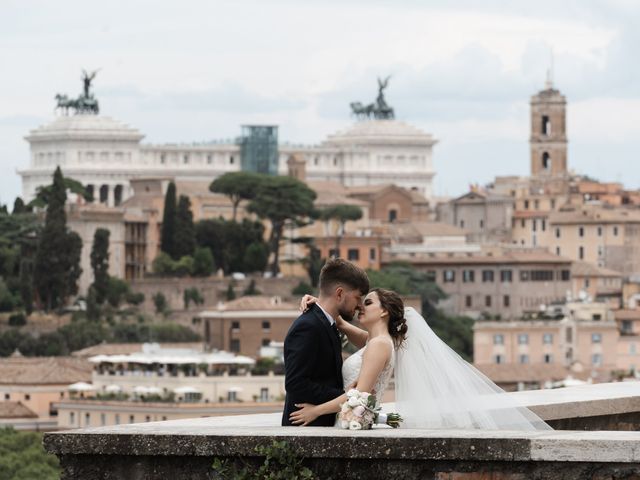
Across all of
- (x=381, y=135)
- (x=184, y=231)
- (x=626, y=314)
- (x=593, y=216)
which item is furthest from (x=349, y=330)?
(x=381, y=135)

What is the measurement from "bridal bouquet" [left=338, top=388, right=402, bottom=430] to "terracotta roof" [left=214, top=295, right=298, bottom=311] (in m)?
71.5

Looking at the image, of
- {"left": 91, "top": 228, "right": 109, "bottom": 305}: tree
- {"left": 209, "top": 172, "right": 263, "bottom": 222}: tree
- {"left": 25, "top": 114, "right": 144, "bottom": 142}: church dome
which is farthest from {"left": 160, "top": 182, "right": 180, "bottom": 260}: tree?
{"left": 25, "top": 114, "right": 144, "bottom": 142}: church dome

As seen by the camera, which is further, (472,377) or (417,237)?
(417,237)

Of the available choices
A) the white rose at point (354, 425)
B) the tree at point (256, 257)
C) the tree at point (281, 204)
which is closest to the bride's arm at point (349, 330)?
the white rose at point (354, 425)

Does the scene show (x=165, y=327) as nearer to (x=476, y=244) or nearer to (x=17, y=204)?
(x=17, y=204)

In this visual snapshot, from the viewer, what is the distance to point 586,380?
7406 centimetres

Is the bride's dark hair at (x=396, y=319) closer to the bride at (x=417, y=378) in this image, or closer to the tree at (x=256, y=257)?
the bride at (x=417, y=378)

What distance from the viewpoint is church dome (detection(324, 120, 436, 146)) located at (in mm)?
144750

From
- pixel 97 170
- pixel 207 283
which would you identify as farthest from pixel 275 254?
pixel 97 170

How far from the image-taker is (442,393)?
8.36m

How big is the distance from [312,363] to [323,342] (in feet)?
0.36

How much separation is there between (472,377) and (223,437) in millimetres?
1168

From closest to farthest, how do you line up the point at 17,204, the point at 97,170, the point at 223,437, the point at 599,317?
the point at 223,437 → the point at 599,317 → the point at 17,204 → the point at 97,170

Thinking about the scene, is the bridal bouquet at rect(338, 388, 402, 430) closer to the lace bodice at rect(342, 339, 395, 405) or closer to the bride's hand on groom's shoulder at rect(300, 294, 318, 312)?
the lace bodice at rect(342, 339, 395, 405)
